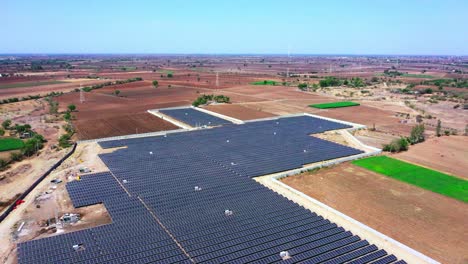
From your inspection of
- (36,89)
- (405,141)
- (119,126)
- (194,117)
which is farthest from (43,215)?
(36,89)

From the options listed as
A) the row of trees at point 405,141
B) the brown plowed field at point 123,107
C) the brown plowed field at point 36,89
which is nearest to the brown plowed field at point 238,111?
the brown plowed field at point 123,107

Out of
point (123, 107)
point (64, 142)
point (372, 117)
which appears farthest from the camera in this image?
point (123, 107)

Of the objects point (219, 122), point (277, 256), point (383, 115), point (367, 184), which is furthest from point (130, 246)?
point (383, 115)

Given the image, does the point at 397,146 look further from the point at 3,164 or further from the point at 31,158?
the point at 3,164

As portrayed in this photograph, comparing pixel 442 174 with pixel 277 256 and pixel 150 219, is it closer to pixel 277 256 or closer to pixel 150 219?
pixel 277 256

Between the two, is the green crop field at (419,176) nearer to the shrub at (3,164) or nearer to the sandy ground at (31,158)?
the sandy ground at (31,158)

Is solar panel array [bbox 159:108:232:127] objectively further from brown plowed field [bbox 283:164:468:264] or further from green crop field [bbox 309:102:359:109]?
green crop field [bbox 309:102:359:109]

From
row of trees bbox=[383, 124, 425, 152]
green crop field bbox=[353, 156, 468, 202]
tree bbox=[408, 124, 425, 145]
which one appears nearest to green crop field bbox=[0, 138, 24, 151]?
green crop field bbox=[353, 156, 468, 202]
